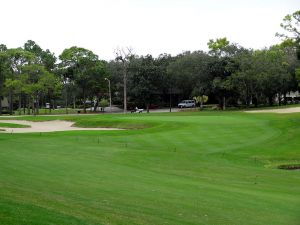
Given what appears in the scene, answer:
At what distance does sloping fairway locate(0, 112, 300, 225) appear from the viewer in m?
10.0

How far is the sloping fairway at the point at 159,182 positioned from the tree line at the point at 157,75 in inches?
2100

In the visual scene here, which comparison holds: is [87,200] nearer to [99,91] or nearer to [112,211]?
[112,211]

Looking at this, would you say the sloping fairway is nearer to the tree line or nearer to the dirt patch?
the dirt patch

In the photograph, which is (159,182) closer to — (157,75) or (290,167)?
(290,167)

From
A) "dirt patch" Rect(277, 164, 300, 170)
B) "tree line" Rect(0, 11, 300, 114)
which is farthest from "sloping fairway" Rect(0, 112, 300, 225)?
"tree line" Rect(0, 11, 300, 114)

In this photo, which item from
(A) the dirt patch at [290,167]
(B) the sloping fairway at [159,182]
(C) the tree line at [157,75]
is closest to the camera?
(B) the sloping fairway at [159,182]

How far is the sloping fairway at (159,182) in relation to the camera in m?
10.0

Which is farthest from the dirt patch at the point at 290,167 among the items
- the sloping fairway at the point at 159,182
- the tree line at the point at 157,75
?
the tree line at the point at 157,75

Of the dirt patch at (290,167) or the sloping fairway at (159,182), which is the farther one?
the dirt patch at (290,167)

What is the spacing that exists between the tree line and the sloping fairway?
5334cm

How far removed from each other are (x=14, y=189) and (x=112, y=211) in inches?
128

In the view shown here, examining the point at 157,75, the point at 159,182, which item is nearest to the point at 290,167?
the point at 159,182

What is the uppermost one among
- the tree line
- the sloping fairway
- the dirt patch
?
the tree line

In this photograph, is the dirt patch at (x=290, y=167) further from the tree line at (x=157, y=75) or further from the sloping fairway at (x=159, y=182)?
the tree line at (x=157, y=75)
